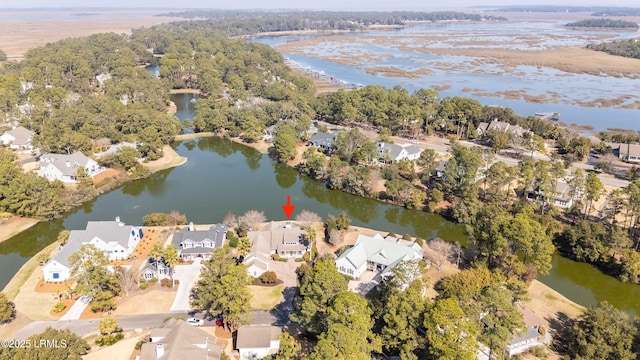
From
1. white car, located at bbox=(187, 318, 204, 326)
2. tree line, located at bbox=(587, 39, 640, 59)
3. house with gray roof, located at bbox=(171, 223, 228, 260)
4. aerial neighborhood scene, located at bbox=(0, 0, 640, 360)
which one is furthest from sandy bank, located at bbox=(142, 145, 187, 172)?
Result: tree line, located at bbox=(587, 39, 640, 59)

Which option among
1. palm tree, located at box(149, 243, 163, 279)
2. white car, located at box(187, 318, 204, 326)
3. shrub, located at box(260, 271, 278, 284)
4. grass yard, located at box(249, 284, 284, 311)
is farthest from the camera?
shrub, located at box(260, 271, 278, 284)

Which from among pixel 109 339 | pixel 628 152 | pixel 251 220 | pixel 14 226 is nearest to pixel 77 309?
pixel 109 339

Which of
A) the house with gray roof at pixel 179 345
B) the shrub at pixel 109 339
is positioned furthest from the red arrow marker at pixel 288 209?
the shrub at pixel 109 339

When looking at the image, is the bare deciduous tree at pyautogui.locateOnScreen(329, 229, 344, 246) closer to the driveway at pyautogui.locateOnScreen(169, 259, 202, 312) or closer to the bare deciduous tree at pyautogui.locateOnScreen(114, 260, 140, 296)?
the driveway at pyautogui.locateOnScreen(169, 259, 202, 312)

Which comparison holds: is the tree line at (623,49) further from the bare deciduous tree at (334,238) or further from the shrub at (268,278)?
the shrub at (268,278)

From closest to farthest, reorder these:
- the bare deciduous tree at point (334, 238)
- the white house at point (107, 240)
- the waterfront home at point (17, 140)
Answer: the white house at point (107, 240), the bare deciduous tree at point (334, 238), the waterfront home at point (17, 140)

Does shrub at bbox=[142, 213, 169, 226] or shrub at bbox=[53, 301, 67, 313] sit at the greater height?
shrub at bbox=[142, 213, 169, 226]
